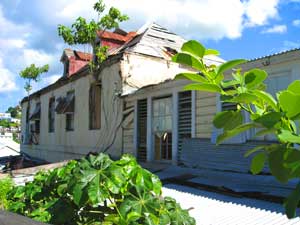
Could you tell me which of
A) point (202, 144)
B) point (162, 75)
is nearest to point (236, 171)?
point (202, 144)

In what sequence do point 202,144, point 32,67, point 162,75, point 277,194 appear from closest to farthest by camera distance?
1. point 277,194
2. point 202,144
3. point 162,75
4. point 32,67

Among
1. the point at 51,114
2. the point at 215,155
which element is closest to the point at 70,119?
the point at 51,114

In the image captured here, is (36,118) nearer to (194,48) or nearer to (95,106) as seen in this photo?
(95,106)

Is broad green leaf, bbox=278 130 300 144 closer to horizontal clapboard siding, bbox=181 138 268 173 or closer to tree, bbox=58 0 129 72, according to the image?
horizontal clapboard siding, bbox=181 138 268 173

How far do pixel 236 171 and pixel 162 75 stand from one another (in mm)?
7077

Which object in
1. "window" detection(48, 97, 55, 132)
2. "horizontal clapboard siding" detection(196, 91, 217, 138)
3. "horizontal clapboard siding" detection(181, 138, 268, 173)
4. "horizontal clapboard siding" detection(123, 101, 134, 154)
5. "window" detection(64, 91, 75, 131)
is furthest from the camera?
"window" detection(48, 97, 55, 132)

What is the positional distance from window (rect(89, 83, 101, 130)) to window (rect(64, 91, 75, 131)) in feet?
6.53

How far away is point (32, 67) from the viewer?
82.2 feet

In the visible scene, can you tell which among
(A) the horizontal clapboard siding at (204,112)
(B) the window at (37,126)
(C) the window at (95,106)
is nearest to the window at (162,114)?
(A) the horizontal clapboard siding at (204,112)

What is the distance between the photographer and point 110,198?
11.1 ft

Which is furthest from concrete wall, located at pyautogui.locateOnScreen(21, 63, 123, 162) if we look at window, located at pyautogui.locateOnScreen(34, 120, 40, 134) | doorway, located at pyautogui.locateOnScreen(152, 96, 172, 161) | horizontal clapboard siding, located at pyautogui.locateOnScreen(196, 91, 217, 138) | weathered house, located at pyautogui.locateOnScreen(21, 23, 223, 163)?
horizontal clapboard siding, located at pyautogui.locateOnScreen(196, 91, 217, 138)

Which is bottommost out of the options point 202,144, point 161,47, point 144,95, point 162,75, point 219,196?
point 219,196

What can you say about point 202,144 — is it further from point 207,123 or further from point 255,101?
point 255,101

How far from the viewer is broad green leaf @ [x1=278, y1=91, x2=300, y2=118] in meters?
0.56
